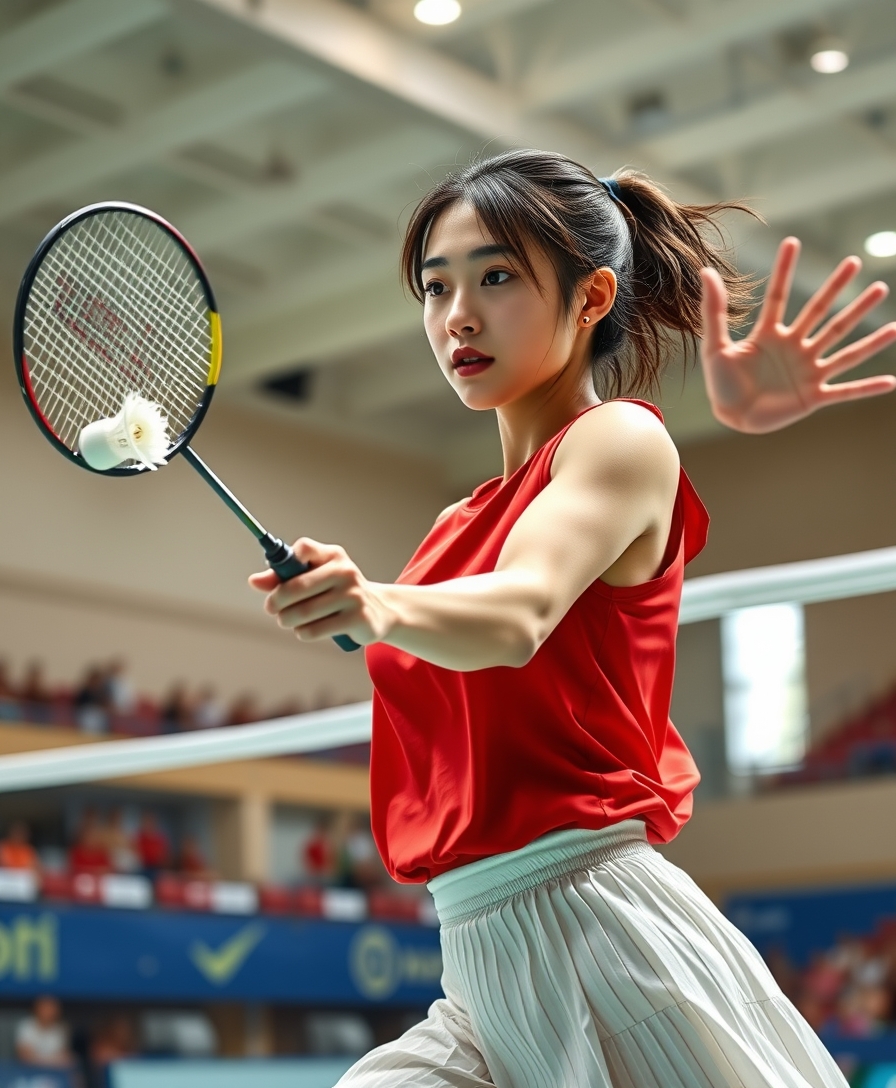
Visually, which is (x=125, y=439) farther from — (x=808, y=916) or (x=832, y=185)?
(x=808, y=916)

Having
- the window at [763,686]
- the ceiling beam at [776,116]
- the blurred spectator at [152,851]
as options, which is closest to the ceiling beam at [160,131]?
the ceiling beam at [776,116]

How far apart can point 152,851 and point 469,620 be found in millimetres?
12682

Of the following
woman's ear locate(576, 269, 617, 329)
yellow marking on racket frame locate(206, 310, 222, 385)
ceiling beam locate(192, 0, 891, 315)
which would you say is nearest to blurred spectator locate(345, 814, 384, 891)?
ceiling beam locate(192, 0, 891, 315)

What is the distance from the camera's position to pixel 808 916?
14172 mm

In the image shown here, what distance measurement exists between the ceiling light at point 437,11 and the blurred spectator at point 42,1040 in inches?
279

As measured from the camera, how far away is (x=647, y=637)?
162cm

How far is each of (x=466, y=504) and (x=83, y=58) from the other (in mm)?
9577

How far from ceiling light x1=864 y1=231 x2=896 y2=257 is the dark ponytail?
11611mm

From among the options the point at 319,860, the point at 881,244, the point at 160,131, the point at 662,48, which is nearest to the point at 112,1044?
the point at 319,860

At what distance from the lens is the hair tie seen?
1779 mm

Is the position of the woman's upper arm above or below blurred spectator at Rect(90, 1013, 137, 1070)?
above

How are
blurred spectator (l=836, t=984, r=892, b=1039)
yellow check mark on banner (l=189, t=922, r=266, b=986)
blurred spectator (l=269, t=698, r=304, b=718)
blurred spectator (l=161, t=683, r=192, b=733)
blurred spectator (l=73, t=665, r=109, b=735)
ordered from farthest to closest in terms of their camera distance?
blurred spectator (l=269, t=698, r=304, b=718)
blurred spectator (l=161, t=683, r=192, b=733)
blurred spectator (l=73, t=665, r=109, b=735)
yellow check mark on banner (l=189, t=922, r=266, b=986)
blurred spectator (l=836, t=984, r=892, b=1039)

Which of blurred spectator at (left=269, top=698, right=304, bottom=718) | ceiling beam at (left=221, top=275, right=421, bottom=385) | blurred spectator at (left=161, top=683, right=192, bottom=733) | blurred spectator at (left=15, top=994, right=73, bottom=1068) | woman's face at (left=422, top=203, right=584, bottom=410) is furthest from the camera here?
blurred spectator at (left=269, top=698, right=304, bottom=718)

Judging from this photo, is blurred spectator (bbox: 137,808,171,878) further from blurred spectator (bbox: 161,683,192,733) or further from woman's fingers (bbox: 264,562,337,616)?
woman's fingers (bbox: 264,562,337,616)
